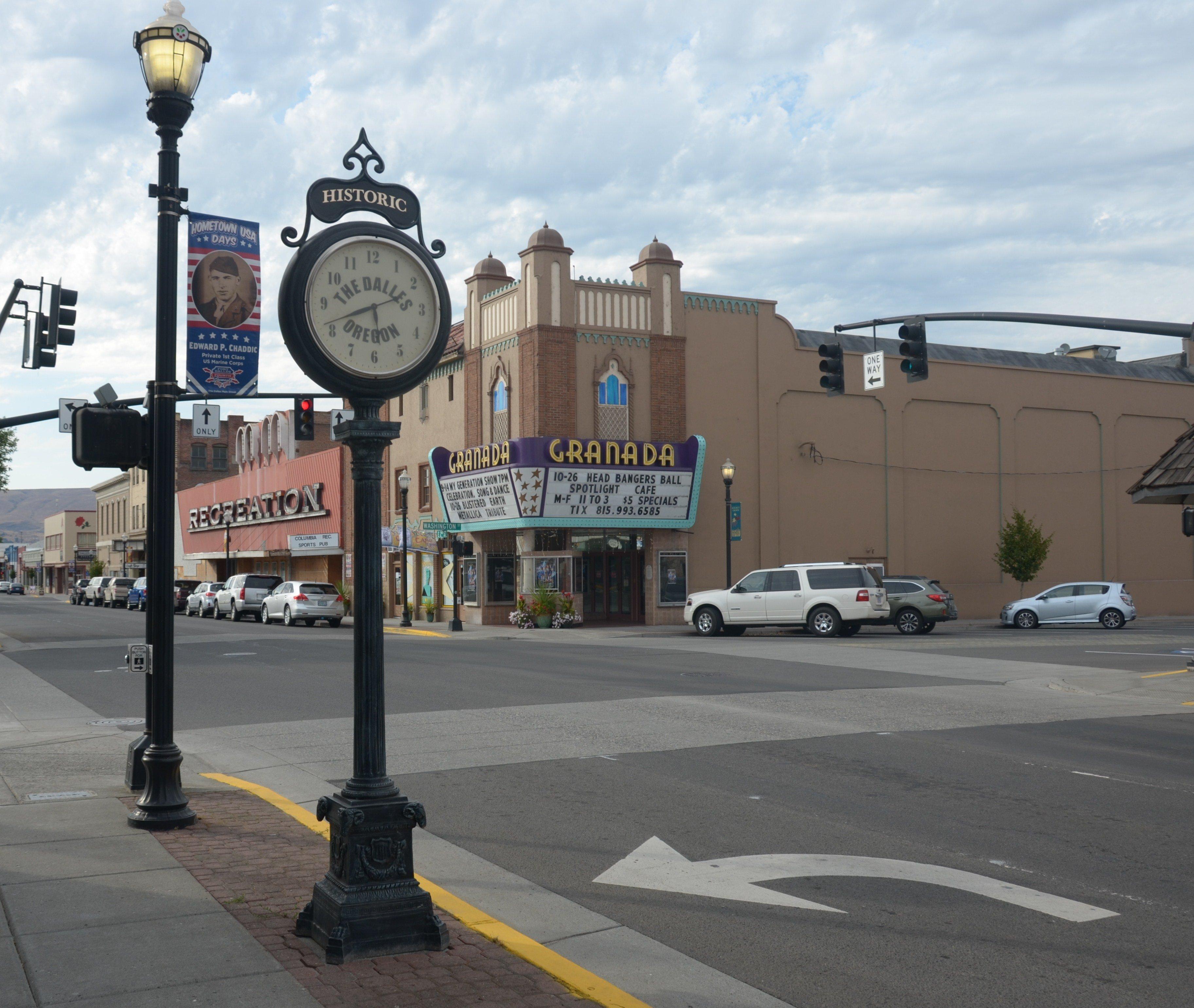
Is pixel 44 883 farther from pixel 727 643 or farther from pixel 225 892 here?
pixel 727 643

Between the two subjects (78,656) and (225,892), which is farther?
(78,656)

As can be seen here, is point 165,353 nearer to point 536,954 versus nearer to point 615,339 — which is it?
point 536,954

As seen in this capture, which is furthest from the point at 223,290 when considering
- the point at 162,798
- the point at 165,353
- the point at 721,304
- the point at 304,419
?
the point at 721,304

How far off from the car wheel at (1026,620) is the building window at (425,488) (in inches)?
788

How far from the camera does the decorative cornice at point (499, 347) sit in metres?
36.1

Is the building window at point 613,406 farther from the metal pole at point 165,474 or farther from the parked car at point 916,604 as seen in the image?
the metal pole at point 165,474

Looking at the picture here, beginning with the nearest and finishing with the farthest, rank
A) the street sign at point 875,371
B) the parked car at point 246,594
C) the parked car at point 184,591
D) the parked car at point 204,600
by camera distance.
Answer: the street sign at point 875,371 < the parked car at point 246,594 < the parked car at point 204,600 < the parked car at point 184,591

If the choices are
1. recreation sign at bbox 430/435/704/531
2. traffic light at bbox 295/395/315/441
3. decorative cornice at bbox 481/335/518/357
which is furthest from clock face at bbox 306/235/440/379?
decorative cornice at bbox 481/335/518/357

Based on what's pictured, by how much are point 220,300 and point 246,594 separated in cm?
3463

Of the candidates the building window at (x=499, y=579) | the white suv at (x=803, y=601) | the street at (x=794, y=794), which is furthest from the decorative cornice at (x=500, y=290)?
the street at (x=794, y=794)

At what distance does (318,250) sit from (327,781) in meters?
5.15

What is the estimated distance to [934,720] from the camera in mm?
12742

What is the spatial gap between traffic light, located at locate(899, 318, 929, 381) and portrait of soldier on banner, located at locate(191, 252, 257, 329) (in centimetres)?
1179

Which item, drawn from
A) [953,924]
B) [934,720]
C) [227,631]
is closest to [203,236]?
[953,924]
